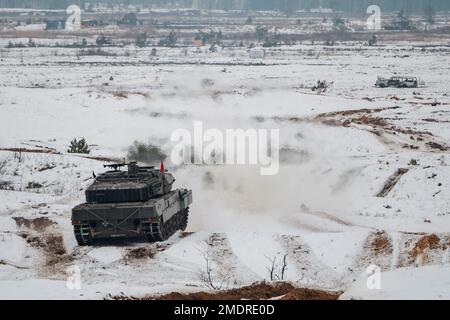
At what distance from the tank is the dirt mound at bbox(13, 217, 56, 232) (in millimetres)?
2968

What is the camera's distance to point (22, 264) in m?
22.9

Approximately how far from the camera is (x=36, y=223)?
89.3 ft

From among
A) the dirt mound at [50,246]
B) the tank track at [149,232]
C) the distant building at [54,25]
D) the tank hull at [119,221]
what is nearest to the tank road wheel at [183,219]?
the tank track at [149,232]

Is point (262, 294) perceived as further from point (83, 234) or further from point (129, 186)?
point (83, 234)

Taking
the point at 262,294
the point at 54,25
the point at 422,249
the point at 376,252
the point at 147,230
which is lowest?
the point at 376,252

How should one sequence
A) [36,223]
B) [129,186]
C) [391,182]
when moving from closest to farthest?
[129,186] → [36,223] → [391,182]

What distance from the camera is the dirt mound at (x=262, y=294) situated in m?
18.3

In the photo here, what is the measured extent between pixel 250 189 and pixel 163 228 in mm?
10234

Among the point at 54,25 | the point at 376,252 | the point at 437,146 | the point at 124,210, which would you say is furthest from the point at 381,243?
the point at 54,25

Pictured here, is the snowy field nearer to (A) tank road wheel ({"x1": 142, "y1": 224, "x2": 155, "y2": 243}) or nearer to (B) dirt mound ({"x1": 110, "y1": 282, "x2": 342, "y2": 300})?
(A) tank road wheel ({"x1": 142, "y1": 224, "x2": 155, "y2": 243})

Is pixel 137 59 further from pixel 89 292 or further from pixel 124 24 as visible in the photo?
pixel 89 292
